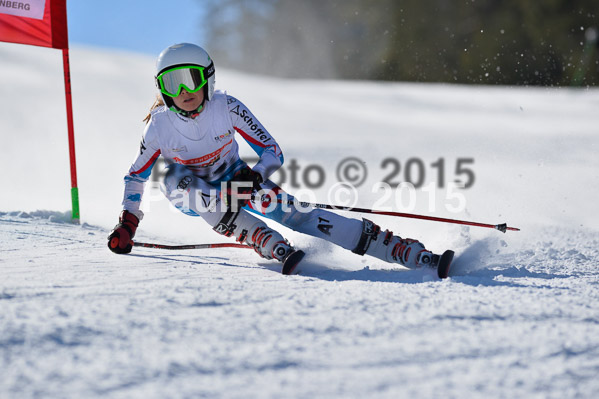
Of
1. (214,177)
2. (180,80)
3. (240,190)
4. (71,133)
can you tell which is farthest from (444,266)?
(71,133)

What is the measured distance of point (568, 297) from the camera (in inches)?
99.5

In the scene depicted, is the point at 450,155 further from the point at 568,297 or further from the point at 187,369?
the point at 187,369

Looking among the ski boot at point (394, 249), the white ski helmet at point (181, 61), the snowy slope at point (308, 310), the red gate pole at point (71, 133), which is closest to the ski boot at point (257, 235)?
the snowy slope at point (308, 310)

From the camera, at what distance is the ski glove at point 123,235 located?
3.49m

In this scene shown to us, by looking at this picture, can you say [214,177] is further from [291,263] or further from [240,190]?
[291,263]

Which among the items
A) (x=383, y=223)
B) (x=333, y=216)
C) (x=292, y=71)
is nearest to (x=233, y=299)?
(x=333, y=216)

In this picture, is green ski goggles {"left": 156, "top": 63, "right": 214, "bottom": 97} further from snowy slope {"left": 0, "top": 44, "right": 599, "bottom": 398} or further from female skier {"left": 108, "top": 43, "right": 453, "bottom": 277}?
snowy slope {"left": 0, "top": 44, "right": 599, "bottom": 398}

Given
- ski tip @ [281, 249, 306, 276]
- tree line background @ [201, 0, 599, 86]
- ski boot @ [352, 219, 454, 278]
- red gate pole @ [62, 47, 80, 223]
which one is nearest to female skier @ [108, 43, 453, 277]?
ski boot @ [352, 219, 454, 278]

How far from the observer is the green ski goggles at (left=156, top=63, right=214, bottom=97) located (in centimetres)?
341

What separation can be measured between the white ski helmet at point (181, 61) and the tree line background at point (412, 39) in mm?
20079

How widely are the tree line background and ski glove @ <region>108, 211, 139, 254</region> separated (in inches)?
803

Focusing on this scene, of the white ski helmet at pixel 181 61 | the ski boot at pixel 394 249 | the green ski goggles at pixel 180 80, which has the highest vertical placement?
the white ski helmet at pixel 181 61

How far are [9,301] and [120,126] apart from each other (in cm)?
1005

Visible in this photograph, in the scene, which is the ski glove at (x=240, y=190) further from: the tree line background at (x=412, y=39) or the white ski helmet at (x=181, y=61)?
the tree line background at (x=412, y=39)
